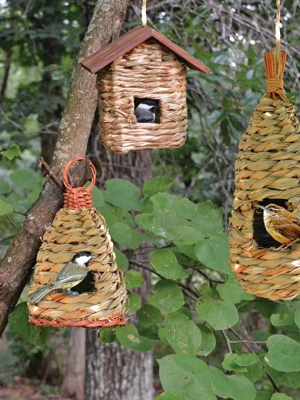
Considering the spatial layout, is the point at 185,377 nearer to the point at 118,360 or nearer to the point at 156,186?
the point at 156,186

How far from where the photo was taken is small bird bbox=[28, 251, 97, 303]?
1.00m

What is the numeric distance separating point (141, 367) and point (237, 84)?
1.59 m

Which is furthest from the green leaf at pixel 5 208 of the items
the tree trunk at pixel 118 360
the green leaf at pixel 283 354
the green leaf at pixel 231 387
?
the tree trunk at pixel 118 360

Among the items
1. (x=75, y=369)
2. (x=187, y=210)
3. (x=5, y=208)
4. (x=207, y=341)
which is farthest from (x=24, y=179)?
(x=75, y=369)

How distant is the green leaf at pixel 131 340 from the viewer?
4.30 ft

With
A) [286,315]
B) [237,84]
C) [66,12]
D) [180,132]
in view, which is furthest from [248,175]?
[66,12]

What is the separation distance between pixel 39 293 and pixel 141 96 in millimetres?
478

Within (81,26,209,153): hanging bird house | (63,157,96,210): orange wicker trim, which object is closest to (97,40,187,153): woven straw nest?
(81,26,209,153): hanging bird house

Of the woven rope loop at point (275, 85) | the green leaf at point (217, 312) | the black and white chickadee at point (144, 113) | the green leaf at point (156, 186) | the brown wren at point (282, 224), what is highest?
the woven rope loop at point (275, 85)

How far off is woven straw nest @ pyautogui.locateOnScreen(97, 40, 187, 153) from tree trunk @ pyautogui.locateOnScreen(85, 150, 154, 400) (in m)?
1.48

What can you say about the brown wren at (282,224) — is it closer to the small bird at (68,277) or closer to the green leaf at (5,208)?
the small bird at (68,277)

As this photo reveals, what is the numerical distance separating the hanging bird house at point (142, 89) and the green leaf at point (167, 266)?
29 centimetres

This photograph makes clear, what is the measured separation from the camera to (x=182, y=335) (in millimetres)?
1222

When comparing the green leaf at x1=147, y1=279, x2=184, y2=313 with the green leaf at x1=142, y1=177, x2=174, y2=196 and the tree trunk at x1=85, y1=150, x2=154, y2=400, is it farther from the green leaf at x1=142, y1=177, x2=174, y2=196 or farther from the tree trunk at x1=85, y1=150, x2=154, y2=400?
the tree trunk at x1=85, y1=150, x2=154, y2=400
